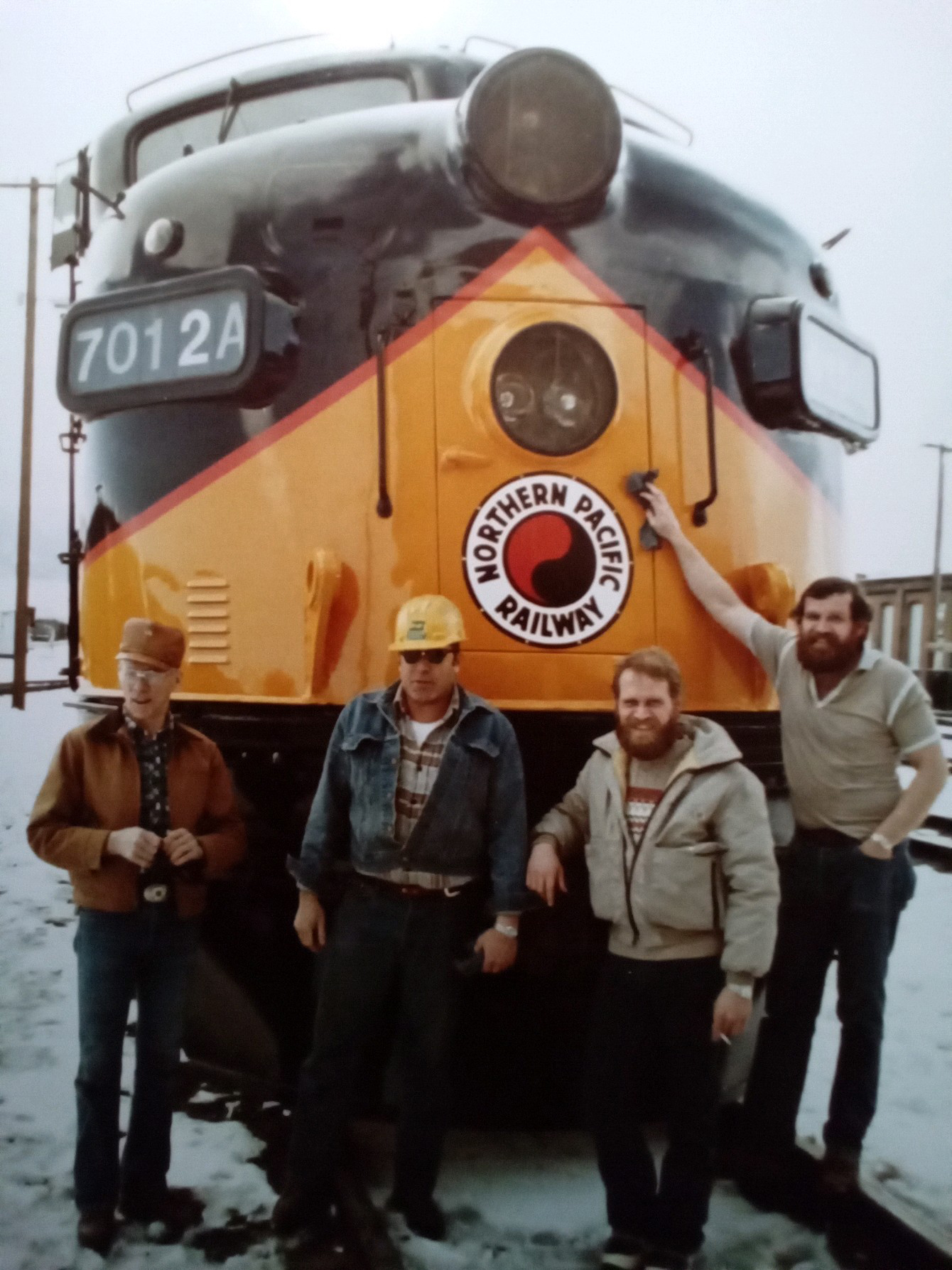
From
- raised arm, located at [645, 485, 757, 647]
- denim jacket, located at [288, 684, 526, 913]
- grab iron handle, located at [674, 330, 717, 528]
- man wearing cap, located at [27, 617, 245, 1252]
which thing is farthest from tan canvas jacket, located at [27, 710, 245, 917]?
grab iron handle, located at [674, 330, 717, 528]

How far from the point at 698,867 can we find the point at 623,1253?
79cm

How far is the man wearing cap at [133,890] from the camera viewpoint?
2.14m

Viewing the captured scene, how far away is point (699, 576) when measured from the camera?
2461 millimetres

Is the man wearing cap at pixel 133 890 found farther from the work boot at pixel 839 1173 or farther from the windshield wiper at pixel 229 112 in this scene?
the windshield wiper at pixel 229 112

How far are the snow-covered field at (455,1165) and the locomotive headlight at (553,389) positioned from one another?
1.65 meters

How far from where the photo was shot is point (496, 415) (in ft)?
7.92

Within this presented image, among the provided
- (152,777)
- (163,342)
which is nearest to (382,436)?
(163,342)

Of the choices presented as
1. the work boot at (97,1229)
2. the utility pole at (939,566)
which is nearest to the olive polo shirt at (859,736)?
the utility pole at (939,566)

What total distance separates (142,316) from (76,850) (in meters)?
1.36

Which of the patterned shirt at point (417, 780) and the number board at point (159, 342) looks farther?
the number board at point (159, 342)

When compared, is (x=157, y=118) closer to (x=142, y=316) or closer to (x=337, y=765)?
(x=142, y=316)

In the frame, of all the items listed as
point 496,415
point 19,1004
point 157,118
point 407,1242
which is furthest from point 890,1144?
point 157,118

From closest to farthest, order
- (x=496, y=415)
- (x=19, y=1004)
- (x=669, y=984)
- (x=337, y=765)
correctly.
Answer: (x=669, y=984), (x=337, y=765), (x=496, y=415), (x=19, y=1004)

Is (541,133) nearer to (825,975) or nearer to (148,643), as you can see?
(148,643)
